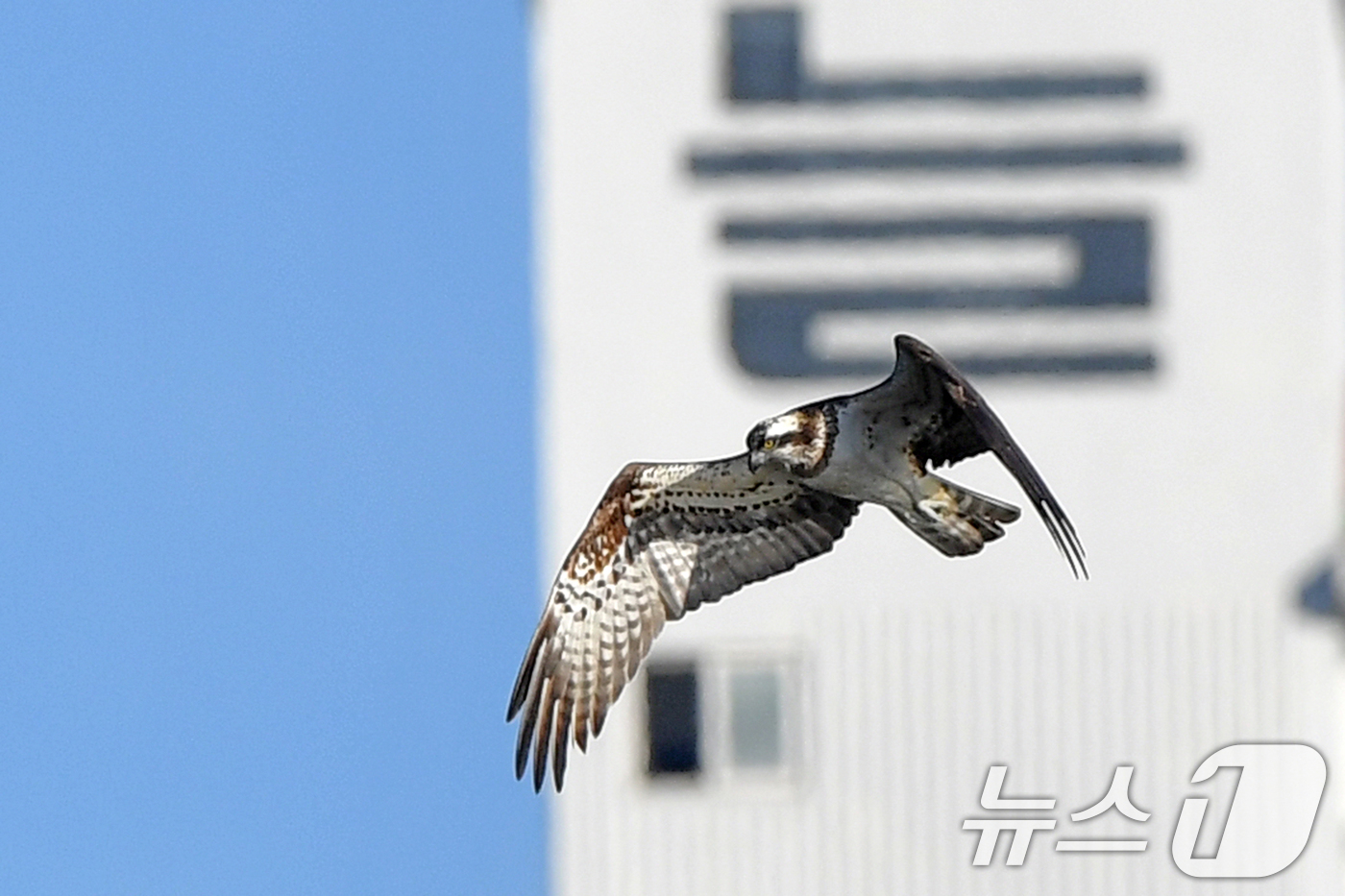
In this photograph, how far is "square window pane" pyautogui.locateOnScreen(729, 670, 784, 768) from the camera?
17.3 metres

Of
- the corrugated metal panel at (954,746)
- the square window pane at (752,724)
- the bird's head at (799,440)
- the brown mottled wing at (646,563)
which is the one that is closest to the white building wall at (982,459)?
the corrugated metal panel at (954,746)

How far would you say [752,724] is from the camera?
17297 mm

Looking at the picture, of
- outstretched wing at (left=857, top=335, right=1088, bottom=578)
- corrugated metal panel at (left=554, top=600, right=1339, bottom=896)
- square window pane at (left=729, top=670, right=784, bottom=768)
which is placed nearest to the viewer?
outstretched wing at (left=857, top=335, right=1088, bottom=578)

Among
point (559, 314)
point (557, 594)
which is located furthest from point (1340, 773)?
point (557, 594)

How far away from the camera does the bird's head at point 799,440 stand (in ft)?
33.1

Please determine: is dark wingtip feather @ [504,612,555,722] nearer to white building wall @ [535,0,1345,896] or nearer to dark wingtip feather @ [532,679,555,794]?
dark wingtip feather @ [532,679,555,794]

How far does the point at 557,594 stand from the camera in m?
10.8

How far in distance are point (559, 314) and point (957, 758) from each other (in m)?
2.62

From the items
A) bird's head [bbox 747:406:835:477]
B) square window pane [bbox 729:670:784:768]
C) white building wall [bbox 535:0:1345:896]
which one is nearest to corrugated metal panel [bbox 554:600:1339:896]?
white building wall [bbox 535:0:1345:896]

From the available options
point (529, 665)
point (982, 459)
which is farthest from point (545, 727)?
point (982, 459)

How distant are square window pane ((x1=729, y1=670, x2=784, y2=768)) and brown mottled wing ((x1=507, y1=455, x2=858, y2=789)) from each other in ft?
20.9

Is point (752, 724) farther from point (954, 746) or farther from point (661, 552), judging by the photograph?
point (661, 552)

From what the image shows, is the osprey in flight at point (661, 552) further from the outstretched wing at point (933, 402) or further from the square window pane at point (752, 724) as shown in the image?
the square window pane at point (752, 724)

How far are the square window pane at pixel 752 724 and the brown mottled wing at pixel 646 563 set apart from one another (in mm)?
6382
